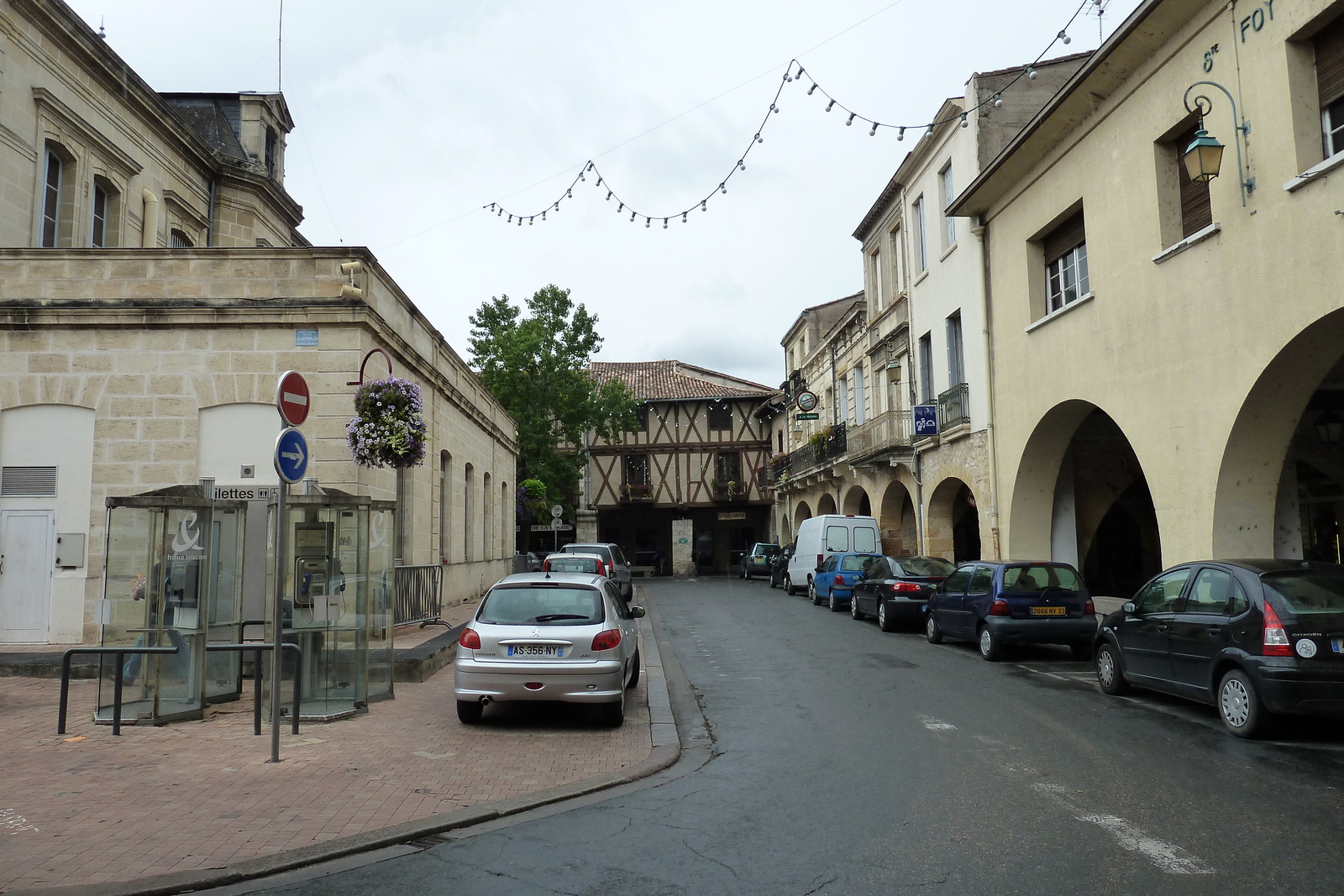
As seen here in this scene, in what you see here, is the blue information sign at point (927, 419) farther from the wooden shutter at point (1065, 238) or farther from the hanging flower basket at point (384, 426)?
the hanging flower basket at point (384, 426)

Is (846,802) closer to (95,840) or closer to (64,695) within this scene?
(95,840)

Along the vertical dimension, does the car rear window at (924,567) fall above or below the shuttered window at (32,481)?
below

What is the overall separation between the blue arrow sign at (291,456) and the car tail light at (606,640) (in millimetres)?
3056

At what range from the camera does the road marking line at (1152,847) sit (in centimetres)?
488

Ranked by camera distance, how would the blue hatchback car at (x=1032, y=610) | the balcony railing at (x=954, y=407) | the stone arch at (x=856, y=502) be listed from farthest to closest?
the stone arch at (x=856, y=502) → the balcony railing at (x=954, y=407) → the blue hatchback car at (x=1032, y=610)

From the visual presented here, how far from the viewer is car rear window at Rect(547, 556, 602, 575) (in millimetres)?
18297

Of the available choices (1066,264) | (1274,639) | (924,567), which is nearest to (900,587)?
(924,567)

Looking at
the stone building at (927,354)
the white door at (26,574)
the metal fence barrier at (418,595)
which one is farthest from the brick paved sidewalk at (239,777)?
the stone building at (927,354)

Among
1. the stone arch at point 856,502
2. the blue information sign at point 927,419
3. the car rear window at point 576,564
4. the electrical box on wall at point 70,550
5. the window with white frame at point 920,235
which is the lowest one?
the car rear window at point 576,564

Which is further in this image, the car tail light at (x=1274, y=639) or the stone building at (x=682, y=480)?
the stone building at (x=682, y=480)

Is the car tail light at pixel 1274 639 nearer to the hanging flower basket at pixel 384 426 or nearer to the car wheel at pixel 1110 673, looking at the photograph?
the car wheel at pixel 1110 673

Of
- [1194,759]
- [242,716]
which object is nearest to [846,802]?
[1194,759]

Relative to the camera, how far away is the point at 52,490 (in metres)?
13.6

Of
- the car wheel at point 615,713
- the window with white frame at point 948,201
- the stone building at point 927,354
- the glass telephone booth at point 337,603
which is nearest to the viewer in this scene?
the car wheel at point 615,713
